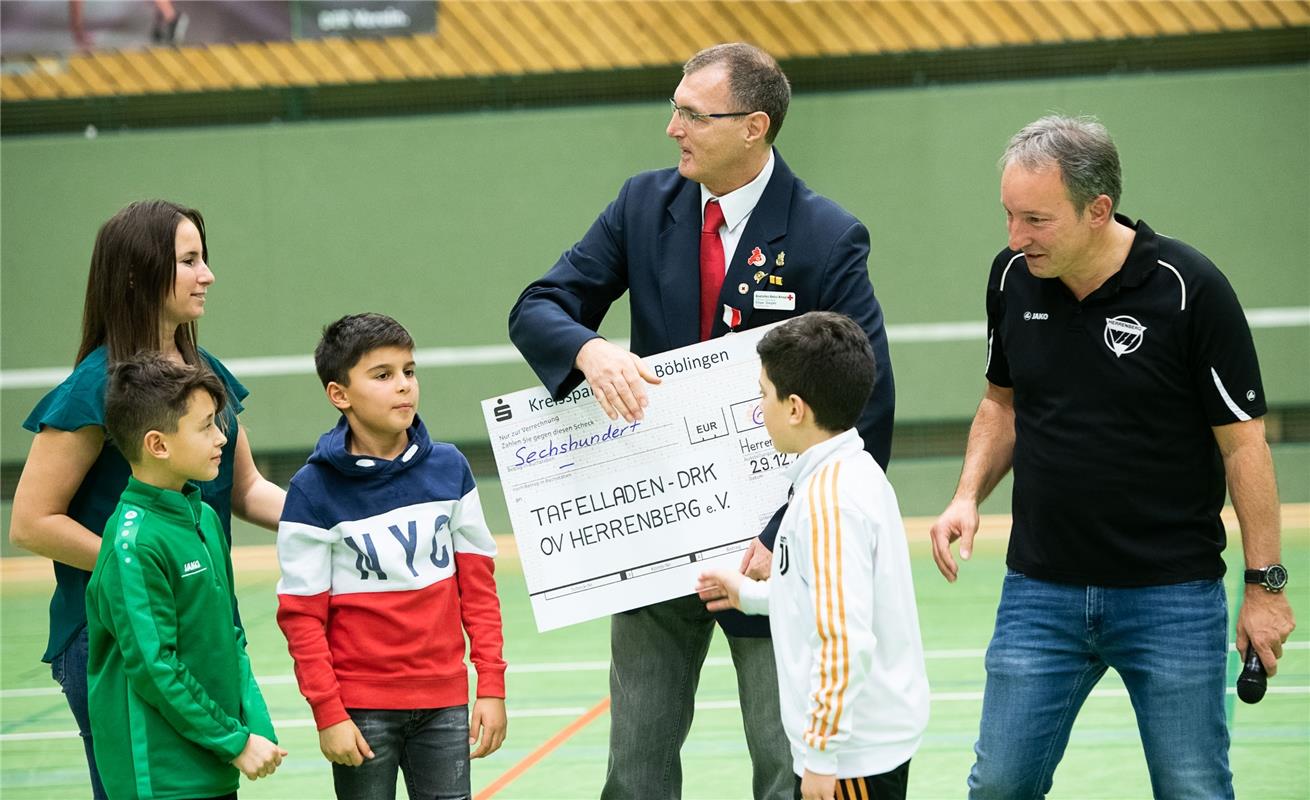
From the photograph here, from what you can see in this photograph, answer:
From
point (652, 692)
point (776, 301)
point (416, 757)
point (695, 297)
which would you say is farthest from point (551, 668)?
point (776, 301)

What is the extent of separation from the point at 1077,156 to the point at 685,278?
0.90 m

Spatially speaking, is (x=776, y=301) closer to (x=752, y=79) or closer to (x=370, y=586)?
(x=752, y=79)

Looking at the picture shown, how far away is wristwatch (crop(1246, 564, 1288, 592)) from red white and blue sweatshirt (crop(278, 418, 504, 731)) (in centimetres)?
162

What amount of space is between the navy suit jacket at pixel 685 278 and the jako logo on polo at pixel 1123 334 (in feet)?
1.55

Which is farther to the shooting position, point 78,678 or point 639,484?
point 639,484

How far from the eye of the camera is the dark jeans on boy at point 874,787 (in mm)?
2492

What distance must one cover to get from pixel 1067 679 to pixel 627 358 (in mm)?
1194

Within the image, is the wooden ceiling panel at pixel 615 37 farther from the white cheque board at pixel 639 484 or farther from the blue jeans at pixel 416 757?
the blue jeans at pixel 416 757

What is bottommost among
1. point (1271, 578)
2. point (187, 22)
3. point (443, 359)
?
point (1271, 578)

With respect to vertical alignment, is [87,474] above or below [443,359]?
below

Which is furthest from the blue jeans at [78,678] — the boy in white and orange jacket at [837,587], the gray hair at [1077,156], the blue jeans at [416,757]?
the gray hair at [1077,156]

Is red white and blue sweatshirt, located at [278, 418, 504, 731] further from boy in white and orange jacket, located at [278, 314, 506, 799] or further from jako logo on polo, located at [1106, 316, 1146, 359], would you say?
jako logo on polo, located at [1106, 316, 1146, 359]

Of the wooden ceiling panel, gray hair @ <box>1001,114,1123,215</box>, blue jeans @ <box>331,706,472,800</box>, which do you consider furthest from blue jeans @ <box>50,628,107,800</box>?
the wooden ceiling panel

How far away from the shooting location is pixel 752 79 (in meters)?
3.05
